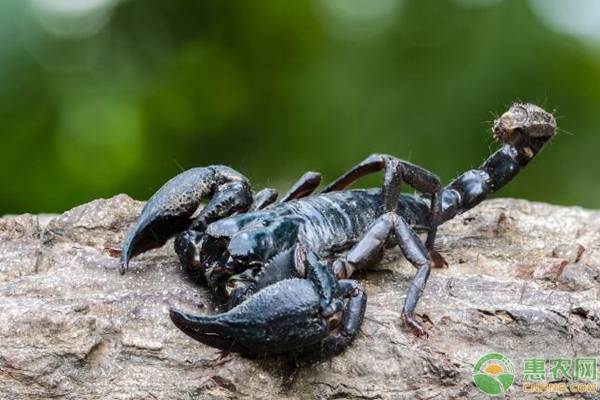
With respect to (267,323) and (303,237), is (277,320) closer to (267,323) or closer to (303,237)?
(267,323)

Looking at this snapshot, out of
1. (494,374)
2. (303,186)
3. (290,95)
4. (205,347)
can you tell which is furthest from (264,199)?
(290,95)

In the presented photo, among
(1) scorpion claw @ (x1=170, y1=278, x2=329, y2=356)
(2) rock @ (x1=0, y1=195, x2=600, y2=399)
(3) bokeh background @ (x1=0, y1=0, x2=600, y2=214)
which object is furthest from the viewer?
(3) bokeh background @ (x1=0, y1=0, x2=600, y2=214)

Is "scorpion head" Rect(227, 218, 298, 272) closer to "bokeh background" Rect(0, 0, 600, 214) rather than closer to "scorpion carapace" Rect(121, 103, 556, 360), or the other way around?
"scorpion carapace" Rect(121, 103, 556, 360)

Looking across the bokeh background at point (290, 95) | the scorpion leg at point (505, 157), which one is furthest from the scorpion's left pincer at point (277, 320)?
the bokeh background at point (290, 95)

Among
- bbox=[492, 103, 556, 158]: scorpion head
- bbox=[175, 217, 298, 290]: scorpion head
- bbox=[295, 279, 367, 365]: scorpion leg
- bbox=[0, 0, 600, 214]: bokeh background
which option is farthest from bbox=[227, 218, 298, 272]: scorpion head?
bbox=[0, 0, 600, 214]: bokeh background

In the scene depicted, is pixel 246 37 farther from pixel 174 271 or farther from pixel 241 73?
pixel 174 271

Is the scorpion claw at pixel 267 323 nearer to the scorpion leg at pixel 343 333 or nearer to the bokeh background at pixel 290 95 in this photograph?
the scorpion leg at pixel 343 333
